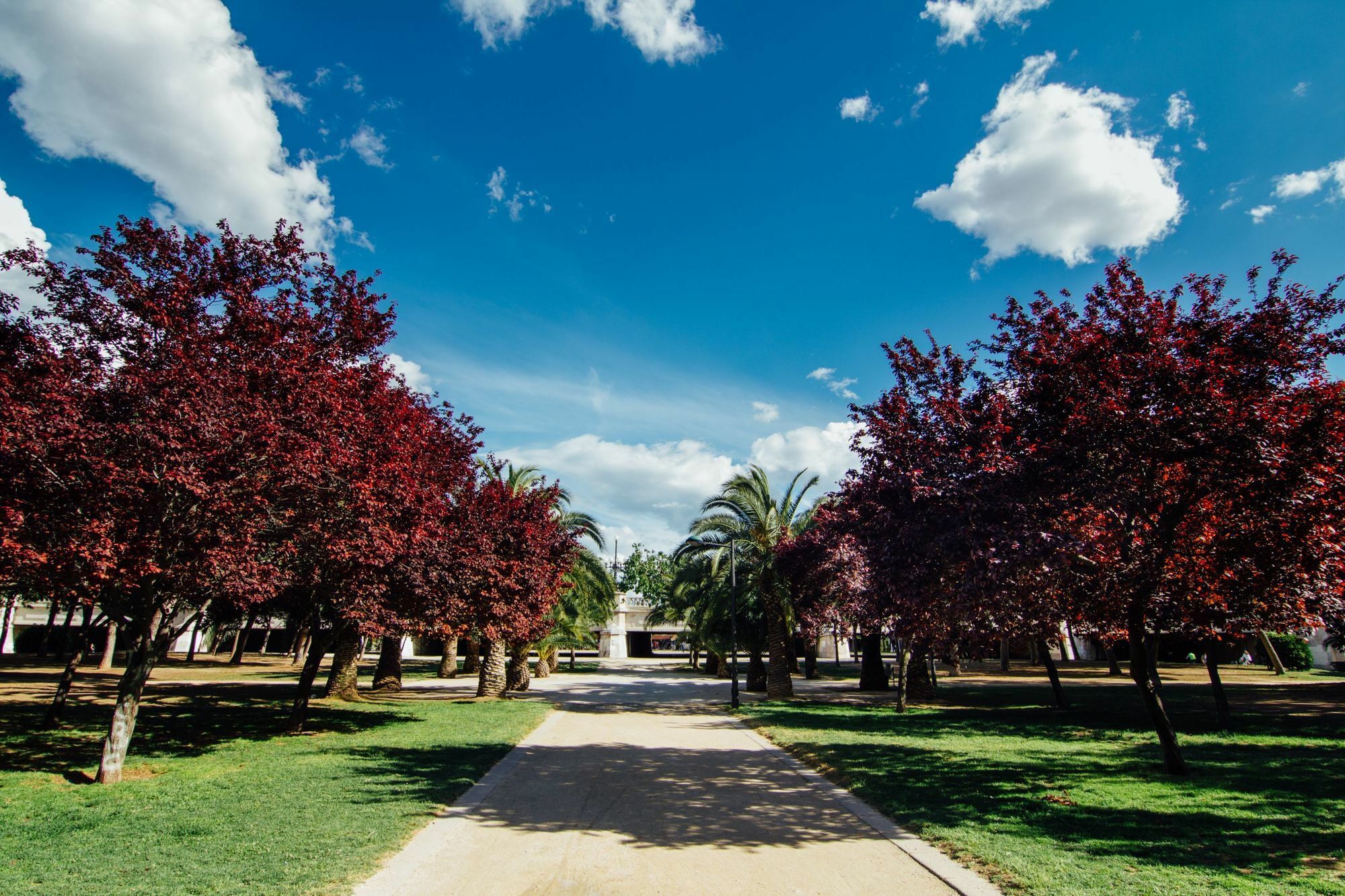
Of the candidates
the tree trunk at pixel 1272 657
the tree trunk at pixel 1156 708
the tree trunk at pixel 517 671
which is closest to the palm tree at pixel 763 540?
the tree trunk at pixel 517 671

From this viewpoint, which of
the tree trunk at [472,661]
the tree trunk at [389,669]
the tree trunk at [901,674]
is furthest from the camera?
the tree trunk at [472,661]

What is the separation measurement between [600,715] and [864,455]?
11559 millimetres

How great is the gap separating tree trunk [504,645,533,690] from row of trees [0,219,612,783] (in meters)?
11.7

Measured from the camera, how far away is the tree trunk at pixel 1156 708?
963 cm

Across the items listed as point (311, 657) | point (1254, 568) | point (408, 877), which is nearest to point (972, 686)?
point (1254, 568)

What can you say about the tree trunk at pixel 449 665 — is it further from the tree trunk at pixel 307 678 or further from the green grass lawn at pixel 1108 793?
the green grass lawn at pixel 1108 793

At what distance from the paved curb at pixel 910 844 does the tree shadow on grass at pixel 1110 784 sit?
288 millimetres

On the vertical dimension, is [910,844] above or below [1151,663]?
below

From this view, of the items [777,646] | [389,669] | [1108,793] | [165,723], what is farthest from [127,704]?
[777,646]

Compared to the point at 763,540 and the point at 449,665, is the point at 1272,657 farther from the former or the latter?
the point at 449,665

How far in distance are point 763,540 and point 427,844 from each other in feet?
64.6

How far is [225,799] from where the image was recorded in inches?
326

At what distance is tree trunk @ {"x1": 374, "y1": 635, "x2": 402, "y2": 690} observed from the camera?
969 inches

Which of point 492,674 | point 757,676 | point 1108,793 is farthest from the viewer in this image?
point 757,676
